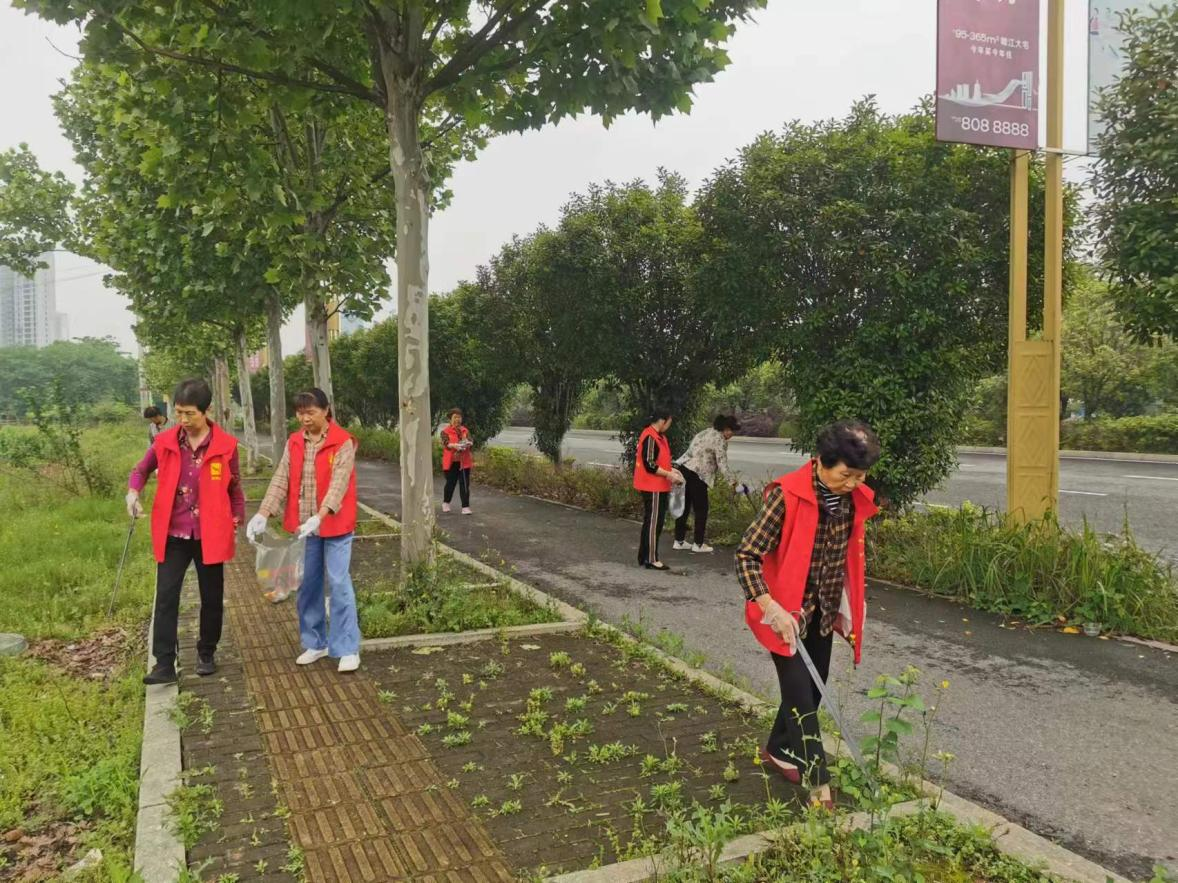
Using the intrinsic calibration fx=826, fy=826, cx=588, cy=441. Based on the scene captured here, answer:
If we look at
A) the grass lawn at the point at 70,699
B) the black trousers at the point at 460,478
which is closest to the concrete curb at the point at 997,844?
the grass lawn at the point at 70,699

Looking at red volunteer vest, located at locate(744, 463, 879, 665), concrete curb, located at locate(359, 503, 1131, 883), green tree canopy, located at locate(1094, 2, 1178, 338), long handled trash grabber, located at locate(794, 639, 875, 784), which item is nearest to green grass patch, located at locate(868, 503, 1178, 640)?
green tree canopy, located at locate(1094, 2, 1178, 338)

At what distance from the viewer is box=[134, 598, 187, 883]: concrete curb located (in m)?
2.99

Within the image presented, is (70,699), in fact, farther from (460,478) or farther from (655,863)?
(460,478)

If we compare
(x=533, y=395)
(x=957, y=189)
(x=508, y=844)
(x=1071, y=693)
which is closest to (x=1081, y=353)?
(x=533, y=395)

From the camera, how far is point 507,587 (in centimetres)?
731

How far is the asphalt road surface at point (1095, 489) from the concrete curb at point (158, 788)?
6803 millimetres

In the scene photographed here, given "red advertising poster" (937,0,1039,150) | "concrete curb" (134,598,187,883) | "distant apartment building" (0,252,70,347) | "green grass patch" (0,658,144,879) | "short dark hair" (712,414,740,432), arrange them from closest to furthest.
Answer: "concrete curb" (134,598,187,883)
"green grass patch" (0,658,144,879)
"red advertising poster" (937,0,1039,150)
"short dark hair" (712,414,740,432)
"distant apartment building" (0,252,70,347)

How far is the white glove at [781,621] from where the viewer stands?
3229mm

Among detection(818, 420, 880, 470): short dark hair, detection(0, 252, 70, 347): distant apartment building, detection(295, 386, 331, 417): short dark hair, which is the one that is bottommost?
detection(818, 420, 880, 470): short dark hair

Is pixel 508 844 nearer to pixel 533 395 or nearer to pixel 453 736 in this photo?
pixel 453 736

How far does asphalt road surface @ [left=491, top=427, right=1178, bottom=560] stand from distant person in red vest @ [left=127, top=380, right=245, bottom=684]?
21.7 ft

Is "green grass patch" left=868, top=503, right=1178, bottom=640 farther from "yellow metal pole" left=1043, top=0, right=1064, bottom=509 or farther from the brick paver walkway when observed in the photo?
the brick paver walkway

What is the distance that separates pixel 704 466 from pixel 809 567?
6124mm

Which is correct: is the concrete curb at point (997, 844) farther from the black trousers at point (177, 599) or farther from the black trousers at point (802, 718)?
the black trousers at point (177, 599)
